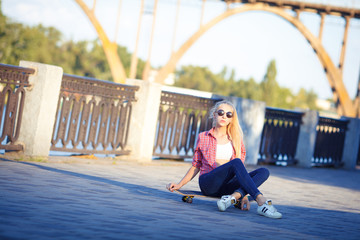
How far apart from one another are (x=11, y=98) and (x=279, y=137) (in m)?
8.23

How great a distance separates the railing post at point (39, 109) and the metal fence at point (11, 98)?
0.12m

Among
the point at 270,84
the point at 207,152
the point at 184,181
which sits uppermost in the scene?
the point at 270,84

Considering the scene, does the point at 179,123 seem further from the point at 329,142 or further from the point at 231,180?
the point at 329,142

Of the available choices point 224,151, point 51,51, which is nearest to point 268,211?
point 224,151

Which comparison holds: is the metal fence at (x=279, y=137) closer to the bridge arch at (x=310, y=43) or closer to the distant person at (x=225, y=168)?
the distant person at (x=225, y=168)

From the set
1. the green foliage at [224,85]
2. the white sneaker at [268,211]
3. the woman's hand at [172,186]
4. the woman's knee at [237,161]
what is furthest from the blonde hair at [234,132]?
the green foliage at [224,85]

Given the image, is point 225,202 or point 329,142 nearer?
point 225,202

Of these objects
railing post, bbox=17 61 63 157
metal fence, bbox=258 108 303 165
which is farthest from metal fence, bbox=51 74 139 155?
metal fence, bbox=258 108 303 165

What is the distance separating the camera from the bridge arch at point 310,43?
106 feet

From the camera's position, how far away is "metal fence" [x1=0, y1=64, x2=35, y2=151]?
351 inches

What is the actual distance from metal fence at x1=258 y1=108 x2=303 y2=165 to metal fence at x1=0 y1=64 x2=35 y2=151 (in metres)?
7.10

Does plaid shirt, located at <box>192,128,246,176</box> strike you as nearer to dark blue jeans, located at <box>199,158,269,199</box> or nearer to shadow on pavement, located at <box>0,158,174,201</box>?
dark blue jeans, located at <box>199,158,269,199</box>

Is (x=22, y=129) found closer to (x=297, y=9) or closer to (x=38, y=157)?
(x=38, y=157)

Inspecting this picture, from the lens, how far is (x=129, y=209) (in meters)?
5.90
